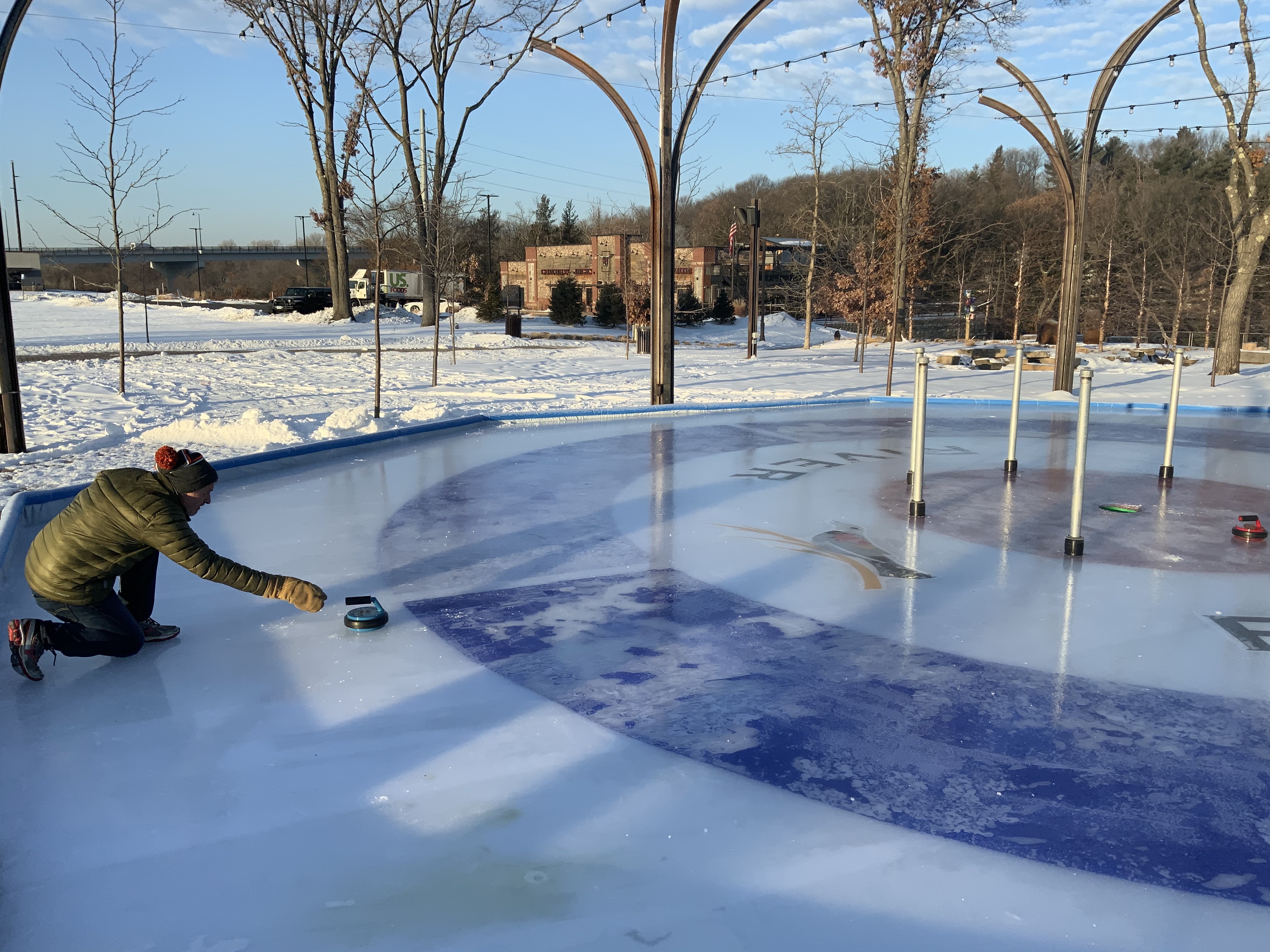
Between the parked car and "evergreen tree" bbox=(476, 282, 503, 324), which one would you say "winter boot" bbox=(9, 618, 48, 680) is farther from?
"evergreen tree" bbox=(476, 282, 503, 324)

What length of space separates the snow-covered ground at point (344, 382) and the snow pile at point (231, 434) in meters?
0.02

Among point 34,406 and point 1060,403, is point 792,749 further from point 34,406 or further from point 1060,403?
point 1060,403

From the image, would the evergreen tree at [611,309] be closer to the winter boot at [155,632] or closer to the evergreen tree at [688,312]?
the evergreen tree at [688,312]

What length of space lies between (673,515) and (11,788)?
201 inches

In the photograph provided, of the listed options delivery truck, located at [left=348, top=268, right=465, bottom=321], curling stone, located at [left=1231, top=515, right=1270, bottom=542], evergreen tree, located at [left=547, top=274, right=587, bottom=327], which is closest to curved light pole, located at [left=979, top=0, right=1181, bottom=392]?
curling stone, located at [left=1231, top=515, right=1270, bottom=542]

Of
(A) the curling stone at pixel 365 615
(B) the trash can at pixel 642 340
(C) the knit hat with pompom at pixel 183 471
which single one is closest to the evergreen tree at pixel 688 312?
(B) the trash can at pixel 642 340

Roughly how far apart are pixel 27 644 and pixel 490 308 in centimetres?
3640

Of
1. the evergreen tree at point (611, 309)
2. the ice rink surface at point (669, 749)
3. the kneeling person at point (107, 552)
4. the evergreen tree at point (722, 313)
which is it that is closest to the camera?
the ice rink surface at point (669, 749)

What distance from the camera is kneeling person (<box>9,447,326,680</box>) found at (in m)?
4.29

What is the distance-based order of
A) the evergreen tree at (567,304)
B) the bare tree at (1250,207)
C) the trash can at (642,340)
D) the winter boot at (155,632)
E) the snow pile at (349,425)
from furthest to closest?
the evergreen tree at (567,304), the trash can at (642,340), the bare tree at (1250,207), the snow pile at (349,425), the winter boot at (155,632)

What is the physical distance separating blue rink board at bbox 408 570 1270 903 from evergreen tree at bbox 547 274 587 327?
35681 mm

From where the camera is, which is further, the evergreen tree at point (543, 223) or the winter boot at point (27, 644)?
the evergreen tree at point (543, 223)

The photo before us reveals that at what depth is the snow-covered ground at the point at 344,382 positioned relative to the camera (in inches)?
428

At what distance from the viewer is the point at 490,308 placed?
39531mm
